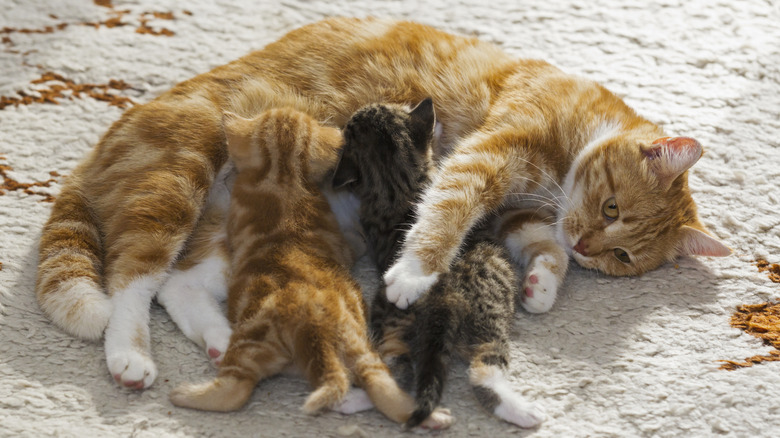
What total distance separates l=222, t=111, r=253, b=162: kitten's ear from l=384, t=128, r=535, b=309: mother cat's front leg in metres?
0.63

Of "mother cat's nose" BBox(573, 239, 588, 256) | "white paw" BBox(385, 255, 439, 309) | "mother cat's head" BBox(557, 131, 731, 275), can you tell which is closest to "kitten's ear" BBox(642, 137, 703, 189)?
"mother cat's head" BBox(557, 131, 731, 275)

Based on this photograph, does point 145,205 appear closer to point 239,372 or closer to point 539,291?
point 239,372

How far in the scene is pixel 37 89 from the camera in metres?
3.38

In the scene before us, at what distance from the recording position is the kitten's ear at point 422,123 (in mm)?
2613

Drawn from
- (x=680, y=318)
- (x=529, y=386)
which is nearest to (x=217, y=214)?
(x=529, y=386)

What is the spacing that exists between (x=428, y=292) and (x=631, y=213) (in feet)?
2.61

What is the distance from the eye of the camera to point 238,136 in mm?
2568

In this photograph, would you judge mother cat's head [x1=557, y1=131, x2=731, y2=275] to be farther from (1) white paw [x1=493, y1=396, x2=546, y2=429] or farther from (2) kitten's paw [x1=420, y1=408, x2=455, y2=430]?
(2) kitten's paw [x1=420, y1=408, x2=455, y2=430]

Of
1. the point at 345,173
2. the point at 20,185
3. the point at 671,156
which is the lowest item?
the point at 20,185

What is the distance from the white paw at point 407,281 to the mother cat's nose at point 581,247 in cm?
58

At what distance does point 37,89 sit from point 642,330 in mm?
2746

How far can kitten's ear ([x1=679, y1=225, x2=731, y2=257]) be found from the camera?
8.35 feet

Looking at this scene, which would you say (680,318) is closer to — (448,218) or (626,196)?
(626,196)

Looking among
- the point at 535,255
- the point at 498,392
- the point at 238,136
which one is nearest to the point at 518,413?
the point at 498,392
